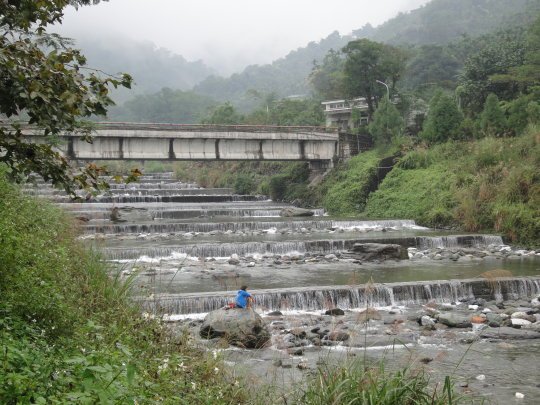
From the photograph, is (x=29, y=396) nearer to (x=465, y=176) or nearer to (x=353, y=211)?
(x=465, y=176)

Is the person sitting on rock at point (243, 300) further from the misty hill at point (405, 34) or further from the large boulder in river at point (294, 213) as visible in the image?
the misty hill at point (405, 34)

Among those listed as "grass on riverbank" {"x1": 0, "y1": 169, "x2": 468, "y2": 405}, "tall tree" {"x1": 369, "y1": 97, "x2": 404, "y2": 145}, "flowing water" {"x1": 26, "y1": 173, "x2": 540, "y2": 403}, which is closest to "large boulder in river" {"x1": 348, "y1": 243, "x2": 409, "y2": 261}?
"flowing water" {"x1": 26, "y1": 173, "x2": 540, "y2": 403}

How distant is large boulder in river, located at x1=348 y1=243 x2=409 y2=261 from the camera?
1809 cm

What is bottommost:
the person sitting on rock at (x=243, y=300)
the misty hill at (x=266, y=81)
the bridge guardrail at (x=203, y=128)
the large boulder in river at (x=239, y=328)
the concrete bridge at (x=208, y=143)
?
the large boulder in river at (x=239, y=328)

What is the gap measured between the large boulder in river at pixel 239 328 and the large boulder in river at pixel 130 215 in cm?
1734

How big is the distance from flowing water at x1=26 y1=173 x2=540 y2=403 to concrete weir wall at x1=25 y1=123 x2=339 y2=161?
3.92 meters

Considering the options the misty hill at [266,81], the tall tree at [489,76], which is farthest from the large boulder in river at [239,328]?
the misty hill at [266,81]

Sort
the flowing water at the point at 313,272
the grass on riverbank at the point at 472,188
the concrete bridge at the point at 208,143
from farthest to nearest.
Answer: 1. the concrete bridge at the point at 208,143
2. the grass on riverbank at the point at 472,188
3. the flowing water at the point at 313,272

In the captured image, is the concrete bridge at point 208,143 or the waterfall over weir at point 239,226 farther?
the concrete bridge at point 208,143

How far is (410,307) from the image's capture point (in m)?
12.6

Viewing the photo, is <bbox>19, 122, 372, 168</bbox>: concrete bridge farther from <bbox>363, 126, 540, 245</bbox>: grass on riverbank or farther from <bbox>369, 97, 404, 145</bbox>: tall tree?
<bbox>363, 126, 540, 245</bbox>: grass on riverbank

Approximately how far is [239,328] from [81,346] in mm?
4747

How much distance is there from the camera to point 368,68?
1613 inches

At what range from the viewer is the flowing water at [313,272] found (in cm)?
849
